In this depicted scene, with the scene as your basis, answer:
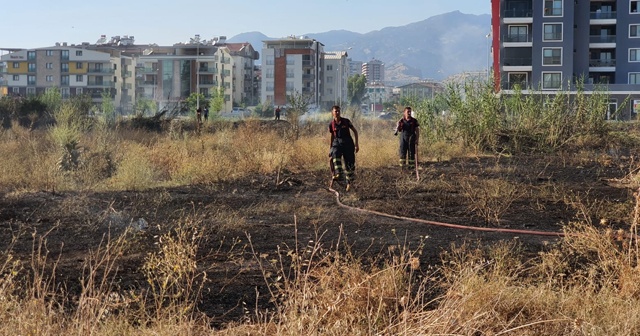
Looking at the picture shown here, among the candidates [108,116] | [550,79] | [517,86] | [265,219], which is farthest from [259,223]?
[550,79]

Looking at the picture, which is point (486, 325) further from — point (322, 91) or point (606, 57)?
point (322, 91)

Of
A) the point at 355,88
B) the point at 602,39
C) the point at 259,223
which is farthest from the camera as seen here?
the point at 355,88

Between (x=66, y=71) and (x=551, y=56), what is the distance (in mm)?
73123

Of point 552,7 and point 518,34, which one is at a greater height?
point 552,7

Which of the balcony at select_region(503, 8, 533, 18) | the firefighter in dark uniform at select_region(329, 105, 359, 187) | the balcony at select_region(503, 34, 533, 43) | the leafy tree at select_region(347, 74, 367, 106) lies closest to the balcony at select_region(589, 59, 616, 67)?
the balcony at select_region(503, 34, 533, 43)

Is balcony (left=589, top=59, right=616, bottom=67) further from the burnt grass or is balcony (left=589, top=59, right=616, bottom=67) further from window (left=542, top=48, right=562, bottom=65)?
the burnt grass

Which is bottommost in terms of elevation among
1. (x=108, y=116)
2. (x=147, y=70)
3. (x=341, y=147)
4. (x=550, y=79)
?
(x=341, y=147)

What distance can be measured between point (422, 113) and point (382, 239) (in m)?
15.9

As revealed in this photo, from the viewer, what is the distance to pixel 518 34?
6131 cm

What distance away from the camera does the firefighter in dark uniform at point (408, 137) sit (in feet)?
53.3

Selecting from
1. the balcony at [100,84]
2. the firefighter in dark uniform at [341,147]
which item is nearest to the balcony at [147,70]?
the balcony at [100,84]

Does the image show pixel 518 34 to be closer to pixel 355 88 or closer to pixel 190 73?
pixel 190 73

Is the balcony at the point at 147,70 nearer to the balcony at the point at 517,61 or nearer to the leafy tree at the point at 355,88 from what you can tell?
the leafy tree at the point at 355,88

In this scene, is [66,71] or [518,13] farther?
[66,71]
